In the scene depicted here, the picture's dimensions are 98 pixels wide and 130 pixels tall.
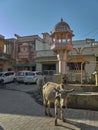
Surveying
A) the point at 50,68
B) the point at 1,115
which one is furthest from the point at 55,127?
the point at 50,68

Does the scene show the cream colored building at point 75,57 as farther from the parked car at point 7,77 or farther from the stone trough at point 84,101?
the stone trough at point 84,101

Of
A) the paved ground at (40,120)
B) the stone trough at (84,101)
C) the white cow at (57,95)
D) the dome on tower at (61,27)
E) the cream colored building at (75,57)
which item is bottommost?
the paved ground at (40,120)

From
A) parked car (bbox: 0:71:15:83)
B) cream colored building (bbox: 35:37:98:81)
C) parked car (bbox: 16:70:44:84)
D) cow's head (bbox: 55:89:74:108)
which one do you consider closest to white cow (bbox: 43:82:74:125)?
cow's head (bbox: 55:89:74:108)

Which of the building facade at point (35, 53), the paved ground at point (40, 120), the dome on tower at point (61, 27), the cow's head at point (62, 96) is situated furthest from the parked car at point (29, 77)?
the cow's head at point (62, 96)

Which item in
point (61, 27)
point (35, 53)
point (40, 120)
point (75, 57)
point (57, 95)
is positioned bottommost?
point (40, 120)

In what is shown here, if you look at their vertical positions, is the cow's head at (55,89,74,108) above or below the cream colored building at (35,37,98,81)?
below

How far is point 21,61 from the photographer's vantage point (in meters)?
30.7

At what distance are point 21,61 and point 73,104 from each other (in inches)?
894

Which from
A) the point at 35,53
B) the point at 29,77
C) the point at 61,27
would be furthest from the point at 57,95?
the point at 35,53

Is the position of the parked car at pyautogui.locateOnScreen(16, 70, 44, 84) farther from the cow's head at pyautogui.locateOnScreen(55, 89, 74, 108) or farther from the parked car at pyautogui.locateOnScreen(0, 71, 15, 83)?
the cow's head at pyautogui.locateOnScreen(55, 89, 74, 108)

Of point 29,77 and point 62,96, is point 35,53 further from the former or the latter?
point 62,96

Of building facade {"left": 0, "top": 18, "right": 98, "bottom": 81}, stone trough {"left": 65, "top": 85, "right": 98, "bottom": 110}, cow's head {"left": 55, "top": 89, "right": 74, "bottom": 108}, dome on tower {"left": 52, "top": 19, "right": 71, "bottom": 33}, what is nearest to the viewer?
cow's head {"left": 55, "top": 89, "right": 74, "bottom": 108}

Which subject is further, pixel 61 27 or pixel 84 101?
pixel 61 27

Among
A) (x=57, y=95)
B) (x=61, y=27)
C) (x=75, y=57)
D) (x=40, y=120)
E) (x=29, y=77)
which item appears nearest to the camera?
(x=57, y=95)
